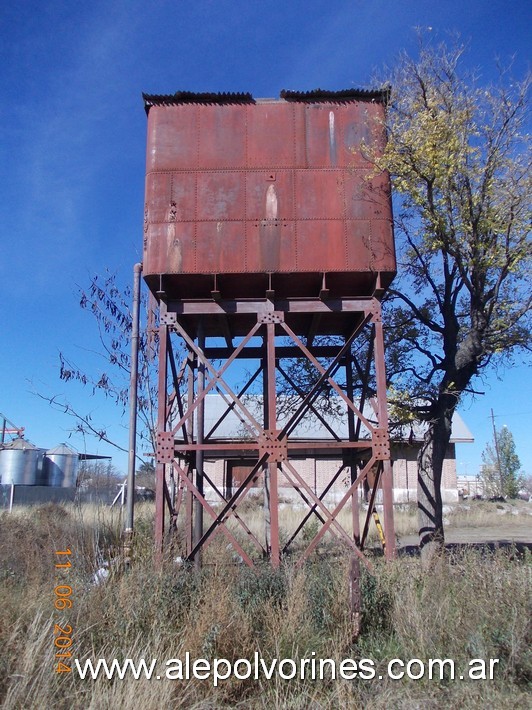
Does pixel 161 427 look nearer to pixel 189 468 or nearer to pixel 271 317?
pixel 189 468

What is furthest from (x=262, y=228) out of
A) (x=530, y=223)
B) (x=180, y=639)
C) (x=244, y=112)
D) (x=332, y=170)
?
(x=180, y=639)

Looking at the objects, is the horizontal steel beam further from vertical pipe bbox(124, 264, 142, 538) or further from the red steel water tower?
vertical pipe bbox(124, 264, 142, 538)

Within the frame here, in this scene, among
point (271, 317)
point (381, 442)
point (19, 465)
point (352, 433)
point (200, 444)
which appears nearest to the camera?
point (381, 442)

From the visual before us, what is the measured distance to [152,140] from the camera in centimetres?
1062

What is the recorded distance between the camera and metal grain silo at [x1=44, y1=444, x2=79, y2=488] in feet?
127

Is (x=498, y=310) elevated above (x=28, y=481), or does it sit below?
above

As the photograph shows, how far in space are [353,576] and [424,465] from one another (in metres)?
5.86

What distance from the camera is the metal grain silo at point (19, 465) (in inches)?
1400

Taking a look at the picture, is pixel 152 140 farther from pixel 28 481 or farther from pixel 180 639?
pixel 28 481

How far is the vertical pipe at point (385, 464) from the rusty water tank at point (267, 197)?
962 mm

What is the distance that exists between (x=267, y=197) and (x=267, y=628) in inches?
280

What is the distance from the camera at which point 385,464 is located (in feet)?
32.0
